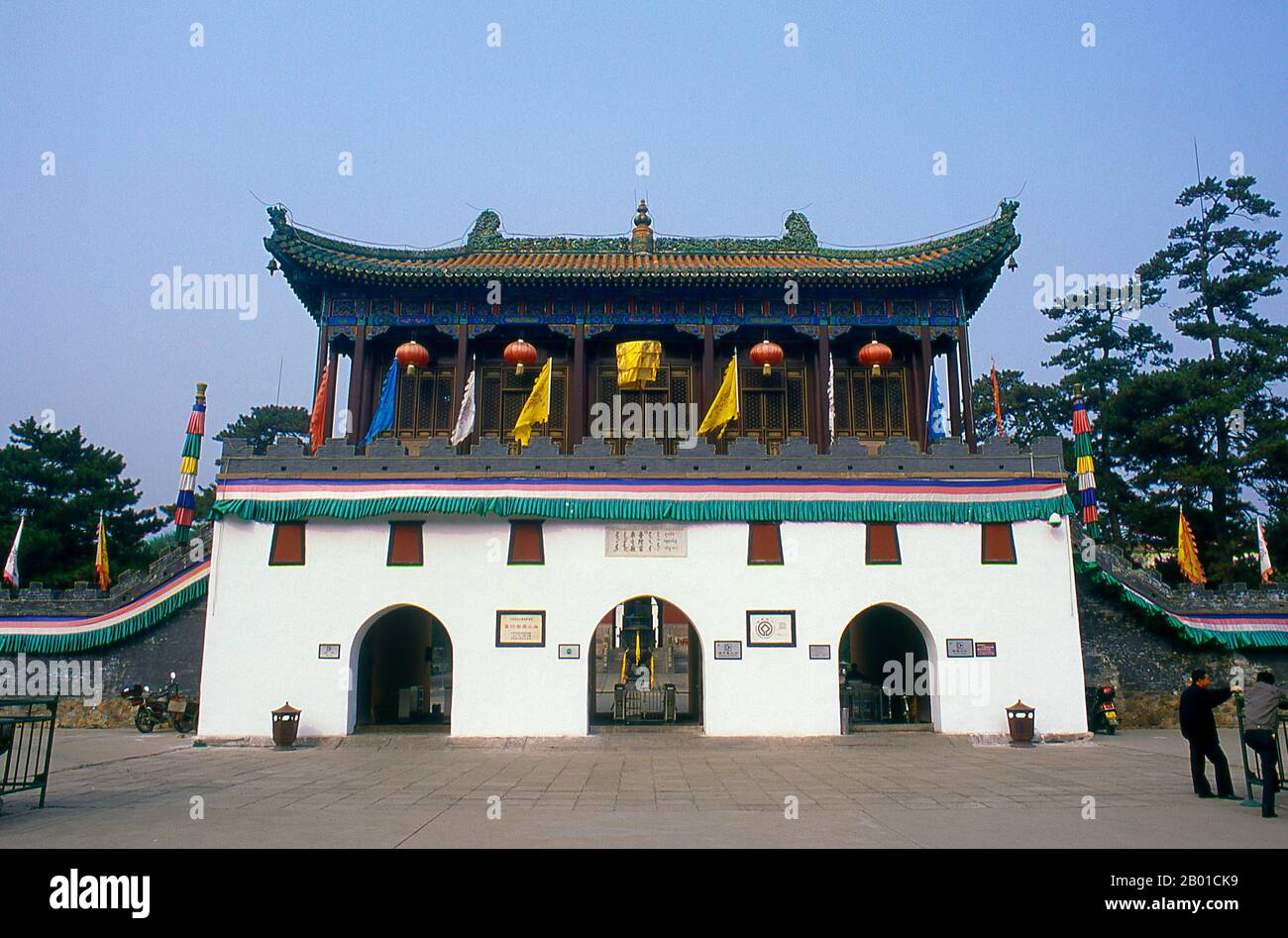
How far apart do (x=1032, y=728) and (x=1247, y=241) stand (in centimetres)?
2132

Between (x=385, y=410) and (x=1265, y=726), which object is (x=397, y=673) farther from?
(x=1265, y=726)

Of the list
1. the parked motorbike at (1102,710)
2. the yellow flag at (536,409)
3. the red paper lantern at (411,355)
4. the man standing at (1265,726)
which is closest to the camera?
the man standing at (1265,726)

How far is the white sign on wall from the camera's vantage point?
50.2 ft

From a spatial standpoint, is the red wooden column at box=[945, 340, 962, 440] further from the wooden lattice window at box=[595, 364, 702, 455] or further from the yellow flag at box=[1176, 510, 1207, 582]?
the yellow flag at box=[1176, 510, 1207, 582]

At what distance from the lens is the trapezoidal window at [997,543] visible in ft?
50.6

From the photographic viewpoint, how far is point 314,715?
14.8m

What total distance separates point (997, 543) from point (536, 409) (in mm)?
9068

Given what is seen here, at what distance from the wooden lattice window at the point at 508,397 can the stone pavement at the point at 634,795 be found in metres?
6.77

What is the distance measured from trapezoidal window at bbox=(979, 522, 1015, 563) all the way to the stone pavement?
326 centimetres

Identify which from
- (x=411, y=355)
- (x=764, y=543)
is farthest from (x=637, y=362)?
(x=764, y=543)

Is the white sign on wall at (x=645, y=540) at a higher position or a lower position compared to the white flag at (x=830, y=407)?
lower

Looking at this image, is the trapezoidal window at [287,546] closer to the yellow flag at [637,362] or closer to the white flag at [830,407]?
the yellow flag at [637,362]

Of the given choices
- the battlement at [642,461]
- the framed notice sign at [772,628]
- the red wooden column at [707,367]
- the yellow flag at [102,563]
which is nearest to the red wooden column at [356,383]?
the battlement at [642,461]

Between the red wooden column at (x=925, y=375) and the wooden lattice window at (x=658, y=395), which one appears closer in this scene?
the red wooden column at (x=925, y=375)
